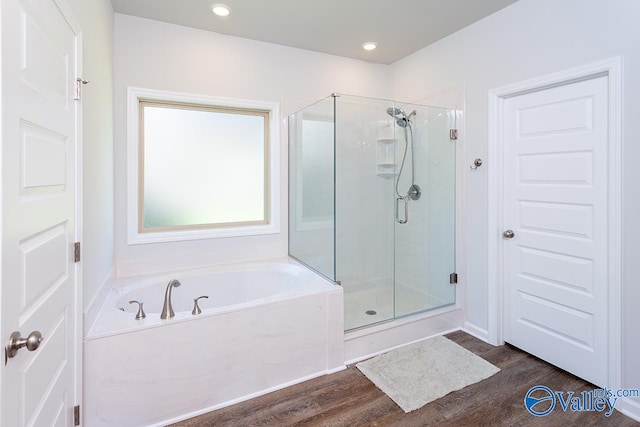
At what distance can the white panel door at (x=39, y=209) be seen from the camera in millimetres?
921

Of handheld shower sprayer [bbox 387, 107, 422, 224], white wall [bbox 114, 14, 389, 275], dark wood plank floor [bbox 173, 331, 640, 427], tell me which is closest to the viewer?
dark wood plank floor [bbox 173, 331, 640, 427]

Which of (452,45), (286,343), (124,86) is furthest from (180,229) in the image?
(452,45)

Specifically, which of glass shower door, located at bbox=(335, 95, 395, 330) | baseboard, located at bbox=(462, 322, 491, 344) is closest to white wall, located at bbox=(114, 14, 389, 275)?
glass shower door, located at bbox=(335, 95, 395, 330)

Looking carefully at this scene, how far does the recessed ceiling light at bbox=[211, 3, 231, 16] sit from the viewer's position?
2.43m

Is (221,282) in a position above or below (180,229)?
below

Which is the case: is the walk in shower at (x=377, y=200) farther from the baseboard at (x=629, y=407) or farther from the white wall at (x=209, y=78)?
the baseboard at (x=629, y=407)

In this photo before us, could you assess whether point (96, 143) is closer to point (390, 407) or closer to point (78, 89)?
point (78, 89)

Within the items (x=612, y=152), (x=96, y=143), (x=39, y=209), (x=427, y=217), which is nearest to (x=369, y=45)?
(x=427, y=217)

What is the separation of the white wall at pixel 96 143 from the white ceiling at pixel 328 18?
51cm

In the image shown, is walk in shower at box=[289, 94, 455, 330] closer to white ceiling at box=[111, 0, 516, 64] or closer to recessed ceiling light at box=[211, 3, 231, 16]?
white ceiling at box=[111, 0, 516, 64]

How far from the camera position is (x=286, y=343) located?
85.7 inches

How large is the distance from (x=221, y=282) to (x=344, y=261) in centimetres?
113

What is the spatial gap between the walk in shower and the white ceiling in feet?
1.95

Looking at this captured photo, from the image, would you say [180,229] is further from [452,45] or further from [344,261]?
[452,45]
